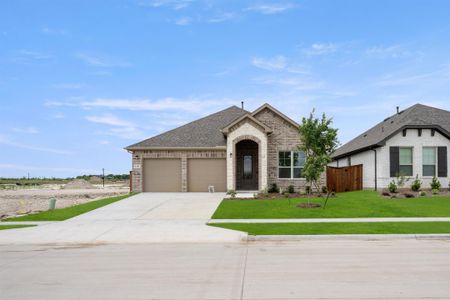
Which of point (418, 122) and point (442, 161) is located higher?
point (418, 122)

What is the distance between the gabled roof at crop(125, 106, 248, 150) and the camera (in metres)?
29.3

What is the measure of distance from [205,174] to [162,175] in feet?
10.5

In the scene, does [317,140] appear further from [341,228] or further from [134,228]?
[134,228]

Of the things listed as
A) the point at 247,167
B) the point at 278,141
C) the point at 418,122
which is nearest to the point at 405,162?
the point at 418,122

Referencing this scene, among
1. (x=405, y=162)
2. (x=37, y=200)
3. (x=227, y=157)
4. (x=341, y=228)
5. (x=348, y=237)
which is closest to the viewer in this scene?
(x=348, y=237)

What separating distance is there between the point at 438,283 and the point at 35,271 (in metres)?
7.92

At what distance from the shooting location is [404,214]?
17047 millimetres

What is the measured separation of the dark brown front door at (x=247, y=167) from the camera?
29.8 meters

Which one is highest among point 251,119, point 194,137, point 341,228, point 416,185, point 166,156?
point 251,119

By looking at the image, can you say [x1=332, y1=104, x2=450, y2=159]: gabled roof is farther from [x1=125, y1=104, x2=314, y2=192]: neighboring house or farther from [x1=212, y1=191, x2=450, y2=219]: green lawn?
[x1=212, y1=191, x2=450, y2=219]: green lawn

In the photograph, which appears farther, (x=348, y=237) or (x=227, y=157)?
(x=227, y=157)

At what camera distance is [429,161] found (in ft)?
88.5

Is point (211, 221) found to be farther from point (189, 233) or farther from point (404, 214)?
point (404, 214)

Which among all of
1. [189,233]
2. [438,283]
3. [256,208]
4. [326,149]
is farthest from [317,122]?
[438,283]
